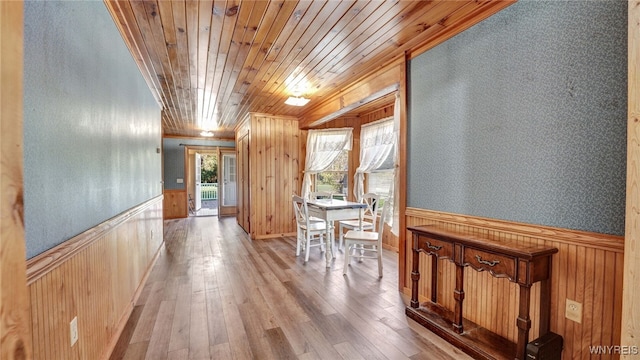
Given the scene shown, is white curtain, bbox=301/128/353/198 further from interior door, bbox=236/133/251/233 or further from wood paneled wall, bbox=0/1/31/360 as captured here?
wood paneled wall, bbox=0/1/31/360

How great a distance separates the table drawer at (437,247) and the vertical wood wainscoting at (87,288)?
234 cm

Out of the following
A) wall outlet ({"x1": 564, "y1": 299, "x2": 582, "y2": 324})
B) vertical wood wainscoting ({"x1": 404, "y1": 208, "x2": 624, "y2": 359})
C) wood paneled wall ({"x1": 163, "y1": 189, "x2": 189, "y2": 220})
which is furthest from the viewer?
wood paneled wall ({"x1": 163, "y1": 189, "x2": 189, "y2": 220})

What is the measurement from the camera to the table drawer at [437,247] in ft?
6.87

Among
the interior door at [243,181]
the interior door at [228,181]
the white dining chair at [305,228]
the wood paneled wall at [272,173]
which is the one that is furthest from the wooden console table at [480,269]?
the interior door at [228,181]

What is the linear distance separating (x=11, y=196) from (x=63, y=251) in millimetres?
781

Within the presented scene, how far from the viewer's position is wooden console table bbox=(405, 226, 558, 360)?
5.31 feet

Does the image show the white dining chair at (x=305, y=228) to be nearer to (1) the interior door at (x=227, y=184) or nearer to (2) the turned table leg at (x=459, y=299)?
(2) the turned table leg at (x=459, y=299)

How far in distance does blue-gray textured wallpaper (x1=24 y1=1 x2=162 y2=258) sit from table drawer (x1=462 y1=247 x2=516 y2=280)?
2394mm

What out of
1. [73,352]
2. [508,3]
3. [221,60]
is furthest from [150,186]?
[508,3]

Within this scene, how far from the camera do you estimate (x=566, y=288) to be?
1624 millimetres

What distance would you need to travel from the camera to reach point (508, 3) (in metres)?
1.90

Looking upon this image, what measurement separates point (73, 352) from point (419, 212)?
261 cm

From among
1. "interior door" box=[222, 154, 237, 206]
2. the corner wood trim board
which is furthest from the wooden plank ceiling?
"interior door" box=[222, 154, 237, 206]

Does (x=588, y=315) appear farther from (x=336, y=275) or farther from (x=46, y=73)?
(x=46, y=73)
